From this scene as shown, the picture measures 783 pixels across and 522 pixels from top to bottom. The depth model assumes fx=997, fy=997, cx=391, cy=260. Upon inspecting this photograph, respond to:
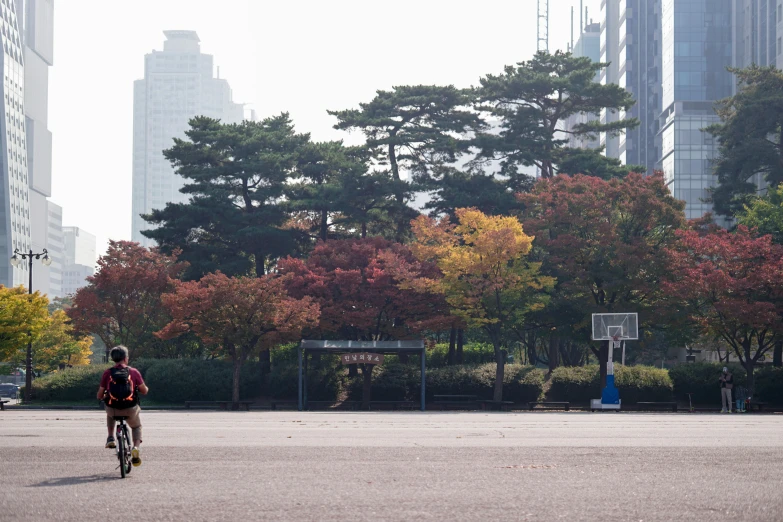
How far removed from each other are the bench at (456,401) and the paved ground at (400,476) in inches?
1005

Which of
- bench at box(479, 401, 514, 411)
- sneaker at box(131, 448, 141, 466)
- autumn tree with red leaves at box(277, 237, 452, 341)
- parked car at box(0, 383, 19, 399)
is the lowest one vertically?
parked car at box(0, 383, 19, 399)

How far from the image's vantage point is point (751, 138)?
6488 centimetres

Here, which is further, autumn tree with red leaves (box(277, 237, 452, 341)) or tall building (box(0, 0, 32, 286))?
tall building (box(0, 0, 32, 286))

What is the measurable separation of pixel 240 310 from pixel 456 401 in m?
10.7

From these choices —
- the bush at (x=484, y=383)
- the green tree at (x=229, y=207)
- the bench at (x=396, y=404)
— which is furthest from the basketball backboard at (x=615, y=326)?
the green tree at (x=229, y=207)

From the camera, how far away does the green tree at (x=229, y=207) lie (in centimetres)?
5672

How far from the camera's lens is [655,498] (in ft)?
33.8

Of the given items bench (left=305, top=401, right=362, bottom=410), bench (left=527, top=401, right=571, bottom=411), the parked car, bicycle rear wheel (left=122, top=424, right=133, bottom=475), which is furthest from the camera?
the parked car

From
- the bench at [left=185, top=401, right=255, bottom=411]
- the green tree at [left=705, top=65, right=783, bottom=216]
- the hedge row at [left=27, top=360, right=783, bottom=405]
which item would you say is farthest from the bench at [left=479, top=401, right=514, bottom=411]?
the green tree at [left=705, top=65, right=783, bottom=216]

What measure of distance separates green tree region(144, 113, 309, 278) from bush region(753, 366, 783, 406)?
26.9 metres

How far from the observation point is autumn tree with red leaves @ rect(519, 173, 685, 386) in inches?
1773

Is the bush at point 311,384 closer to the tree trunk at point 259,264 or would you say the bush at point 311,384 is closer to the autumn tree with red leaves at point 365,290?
the autumn tree with red leaves at point 365,290

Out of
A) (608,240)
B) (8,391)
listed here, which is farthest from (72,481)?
(8,391)

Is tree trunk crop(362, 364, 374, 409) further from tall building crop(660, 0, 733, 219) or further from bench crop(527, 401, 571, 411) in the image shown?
tall building crop(660, 0, 733, 219)
